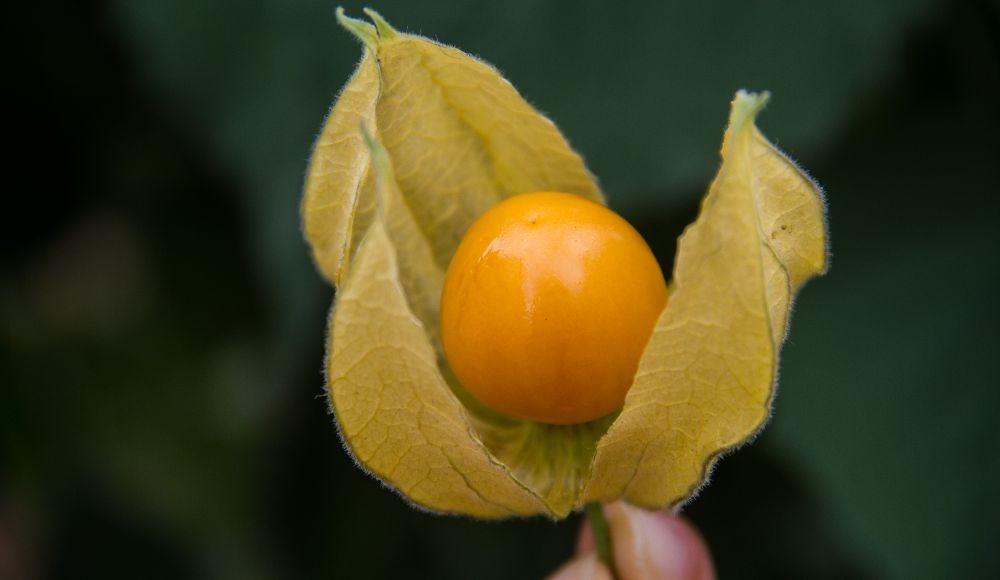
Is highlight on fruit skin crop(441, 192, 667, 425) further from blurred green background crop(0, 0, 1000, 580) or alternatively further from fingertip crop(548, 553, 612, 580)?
blurred green background crop(0, 0, 1000, 580)

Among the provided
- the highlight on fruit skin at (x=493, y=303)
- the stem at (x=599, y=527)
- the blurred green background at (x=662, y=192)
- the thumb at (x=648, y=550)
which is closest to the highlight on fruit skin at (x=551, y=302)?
the highlight on fruit skin at (x=493, y=303)

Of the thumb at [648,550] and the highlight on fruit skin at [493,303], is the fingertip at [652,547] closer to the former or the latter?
the thumb at [648,550]

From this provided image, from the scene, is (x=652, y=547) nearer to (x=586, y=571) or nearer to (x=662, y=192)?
A: (x=586, y=571)

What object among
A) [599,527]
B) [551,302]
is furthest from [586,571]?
[551,302]

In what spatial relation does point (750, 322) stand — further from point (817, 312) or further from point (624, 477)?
point (817, 312)

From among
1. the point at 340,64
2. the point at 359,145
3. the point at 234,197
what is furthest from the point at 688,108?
the point at 234,197

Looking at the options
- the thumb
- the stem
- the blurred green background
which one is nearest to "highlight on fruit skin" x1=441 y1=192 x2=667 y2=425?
the stem
